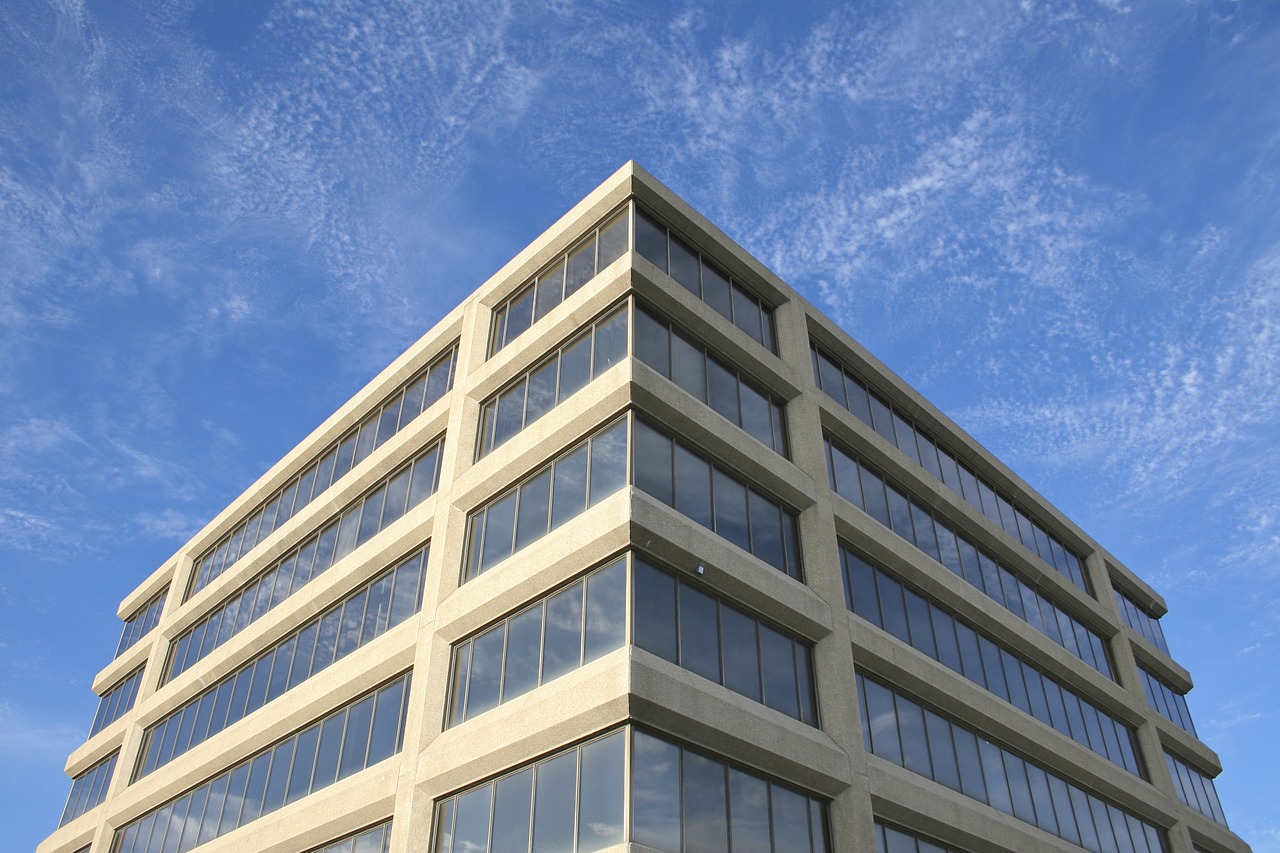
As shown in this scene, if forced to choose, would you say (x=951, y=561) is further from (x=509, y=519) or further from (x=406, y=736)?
(x=406, y=736)

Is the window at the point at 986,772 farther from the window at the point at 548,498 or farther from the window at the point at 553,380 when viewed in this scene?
the window at the point at 553,380

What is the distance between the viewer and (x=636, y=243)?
2447 centimetres

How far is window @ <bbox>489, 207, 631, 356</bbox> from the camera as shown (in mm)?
25016

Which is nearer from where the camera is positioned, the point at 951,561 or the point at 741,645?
the point at 741,645

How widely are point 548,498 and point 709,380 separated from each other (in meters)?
5.01

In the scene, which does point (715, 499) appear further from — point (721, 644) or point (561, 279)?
point (561, 279)

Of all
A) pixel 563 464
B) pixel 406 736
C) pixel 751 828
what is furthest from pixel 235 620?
pixel 751 828

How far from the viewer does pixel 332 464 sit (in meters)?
33.3

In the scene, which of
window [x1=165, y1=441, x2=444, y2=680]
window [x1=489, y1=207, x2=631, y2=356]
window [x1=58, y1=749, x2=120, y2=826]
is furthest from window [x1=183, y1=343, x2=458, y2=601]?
window [x1=58, y1=749, x2=120, y2=826]

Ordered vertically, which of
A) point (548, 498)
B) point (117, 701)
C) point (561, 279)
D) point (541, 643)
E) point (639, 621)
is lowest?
point (639, 621)

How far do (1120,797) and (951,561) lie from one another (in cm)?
964

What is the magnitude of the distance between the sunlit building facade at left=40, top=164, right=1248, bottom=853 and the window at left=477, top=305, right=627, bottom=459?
88 mm

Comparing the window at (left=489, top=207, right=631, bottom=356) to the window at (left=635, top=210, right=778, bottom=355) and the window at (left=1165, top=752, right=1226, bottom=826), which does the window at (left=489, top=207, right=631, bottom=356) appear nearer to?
the window at (left=635, top=210, right=778, bottom=355)

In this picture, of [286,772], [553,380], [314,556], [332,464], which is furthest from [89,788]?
[553,380]
